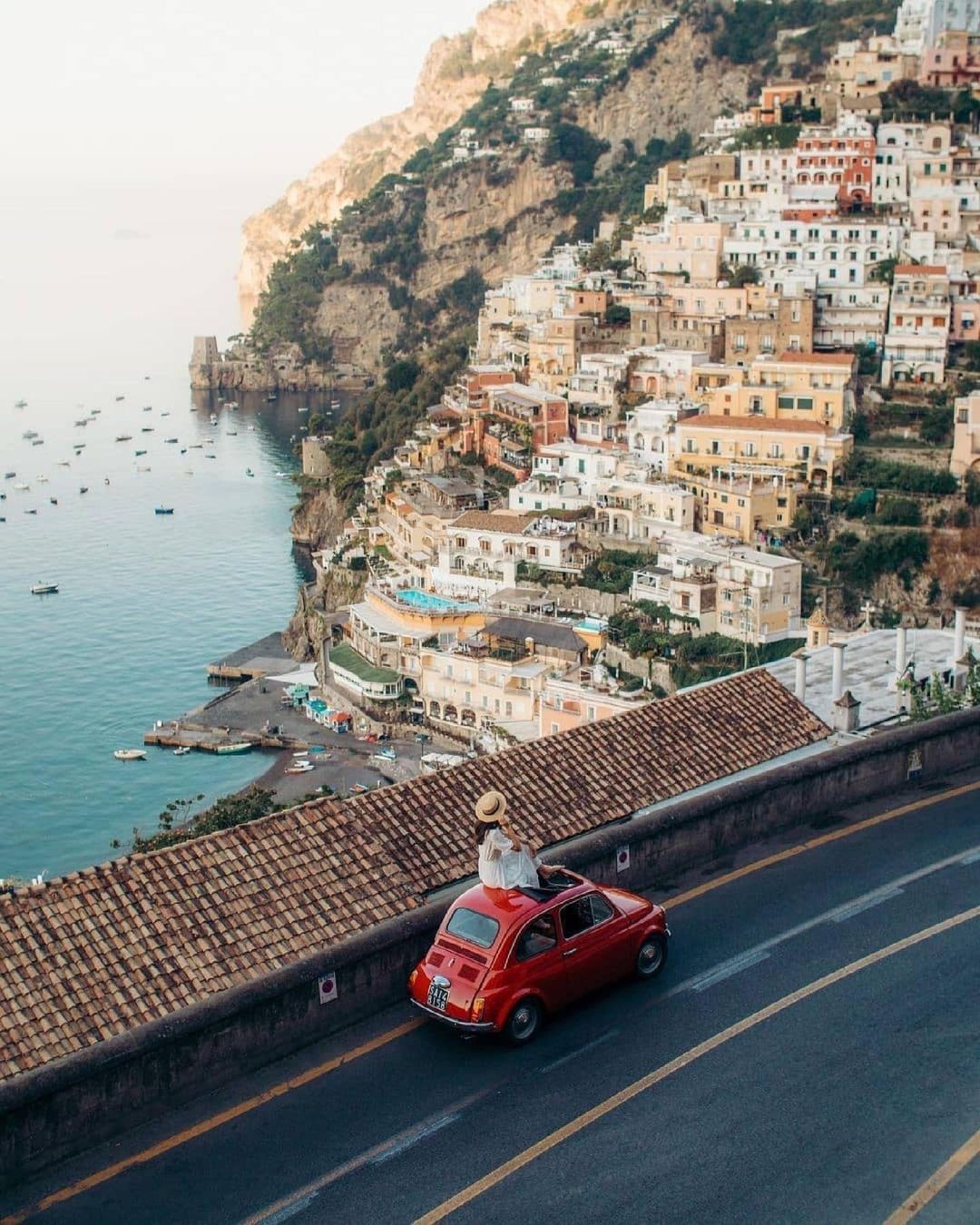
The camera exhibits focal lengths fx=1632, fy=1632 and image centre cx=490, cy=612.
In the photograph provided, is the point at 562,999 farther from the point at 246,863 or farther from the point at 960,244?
the point at 960,244

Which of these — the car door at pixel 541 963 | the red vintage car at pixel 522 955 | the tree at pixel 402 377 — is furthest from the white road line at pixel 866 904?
the tree at pixel 402 377

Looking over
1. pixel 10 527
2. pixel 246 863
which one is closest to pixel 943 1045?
pixel 246 863

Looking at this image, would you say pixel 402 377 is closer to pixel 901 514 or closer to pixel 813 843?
pixel 901 514

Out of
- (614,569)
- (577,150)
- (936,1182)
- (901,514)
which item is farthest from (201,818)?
(577,150)

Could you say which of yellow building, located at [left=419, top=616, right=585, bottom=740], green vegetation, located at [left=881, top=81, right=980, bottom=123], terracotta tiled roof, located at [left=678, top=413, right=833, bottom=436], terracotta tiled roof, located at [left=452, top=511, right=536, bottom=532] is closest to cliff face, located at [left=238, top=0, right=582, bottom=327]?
green vegetation, located at [left=881, top=81, right=980, bottom=123]

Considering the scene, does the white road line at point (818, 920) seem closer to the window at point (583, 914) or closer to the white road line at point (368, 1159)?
the window at point (583, 914)

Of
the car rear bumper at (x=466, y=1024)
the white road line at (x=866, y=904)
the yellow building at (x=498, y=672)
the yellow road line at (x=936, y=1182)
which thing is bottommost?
the yellow building at (x=498, y=672)
